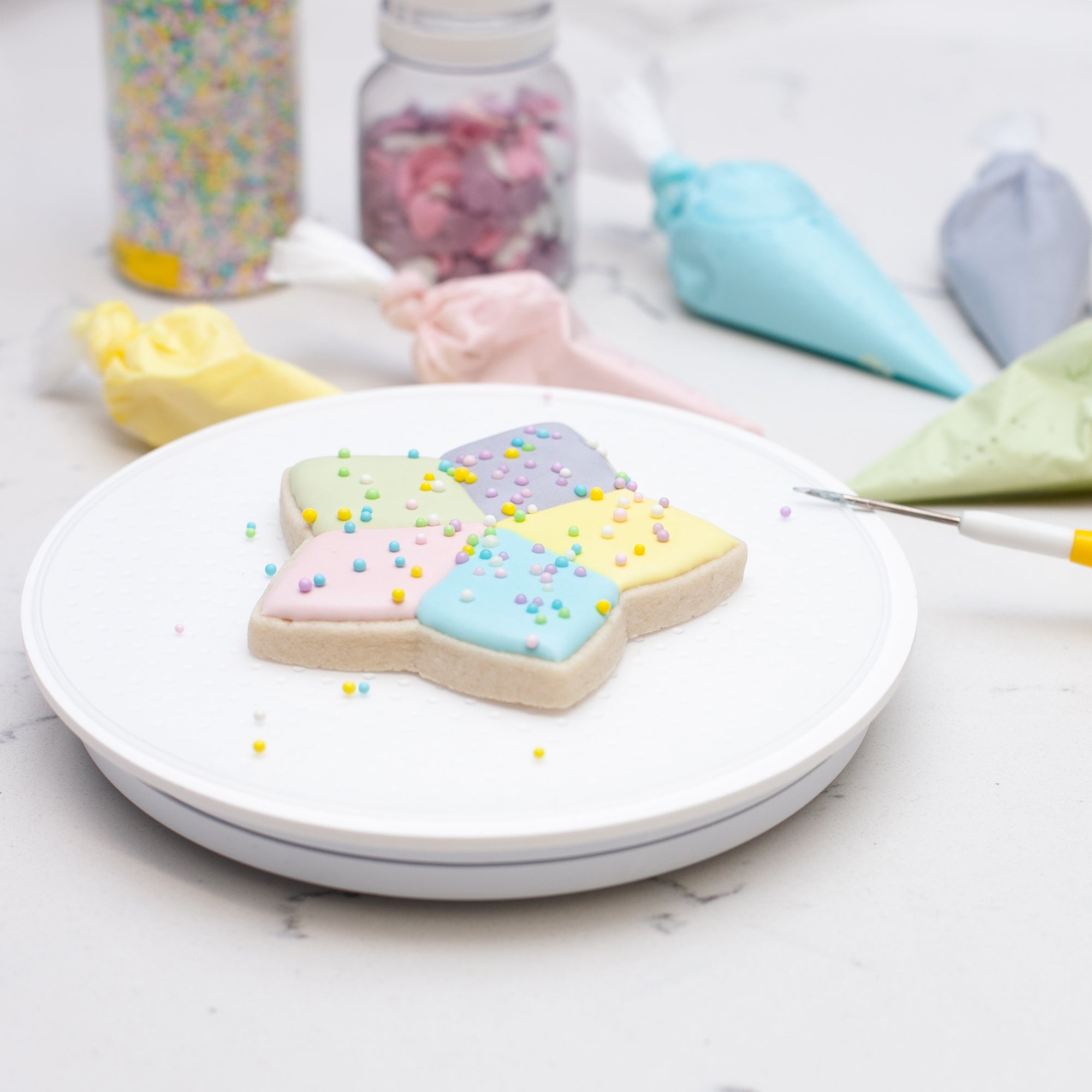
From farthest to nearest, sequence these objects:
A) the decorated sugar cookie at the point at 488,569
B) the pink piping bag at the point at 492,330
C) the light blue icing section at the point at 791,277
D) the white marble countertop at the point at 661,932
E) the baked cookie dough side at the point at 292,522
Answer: the light blue icing section at the point at 791,277, the pink piping bag at the point at 492,330, the baked cookie dough side at the point at 292,522, the decorated sugar cookie at the point at 488,569, the white marble countertop at the point at 661,932

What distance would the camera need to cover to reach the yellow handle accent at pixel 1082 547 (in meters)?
0.87

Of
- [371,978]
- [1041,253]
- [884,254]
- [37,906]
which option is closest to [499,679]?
[371,978]

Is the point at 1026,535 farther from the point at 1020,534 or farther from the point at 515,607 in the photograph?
the point at 515,607

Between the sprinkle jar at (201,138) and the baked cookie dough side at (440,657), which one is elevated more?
the sprinkle jar at (201,138)

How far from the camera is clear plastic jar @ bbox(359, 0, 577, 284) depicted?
1.27 metres

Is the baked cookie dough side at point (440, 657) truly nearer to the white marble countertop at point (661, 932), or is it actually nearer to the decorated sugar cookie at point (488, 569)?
the decorated sugar cookie at point (488, 569)

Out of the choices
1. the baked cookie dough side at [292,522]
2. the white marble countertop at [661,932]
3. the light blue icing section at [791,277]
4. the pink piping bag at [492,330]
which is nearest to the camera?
the white marble countertop at [661,932]

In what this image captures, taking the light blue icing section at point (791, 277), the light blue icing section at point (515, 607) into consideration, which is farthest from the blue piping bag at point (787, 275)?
the light blue icing section at point (515, 607)

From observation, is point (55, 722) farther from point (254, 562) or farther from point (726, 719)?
point (726, 719)

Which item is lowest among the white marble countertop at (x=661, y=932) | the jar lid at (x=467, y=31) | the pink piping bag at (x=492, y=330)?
the white marble countertop at (x=661, y=932)

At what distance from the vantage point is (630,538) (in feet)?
2.74

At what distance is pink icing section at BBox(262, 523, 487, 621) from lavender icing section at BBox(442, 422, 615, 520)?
0.13ft

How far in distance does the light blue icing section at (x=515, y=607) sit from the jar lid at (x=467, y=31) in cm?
64

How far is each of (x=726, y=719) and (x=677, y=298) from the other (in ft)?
2.71
